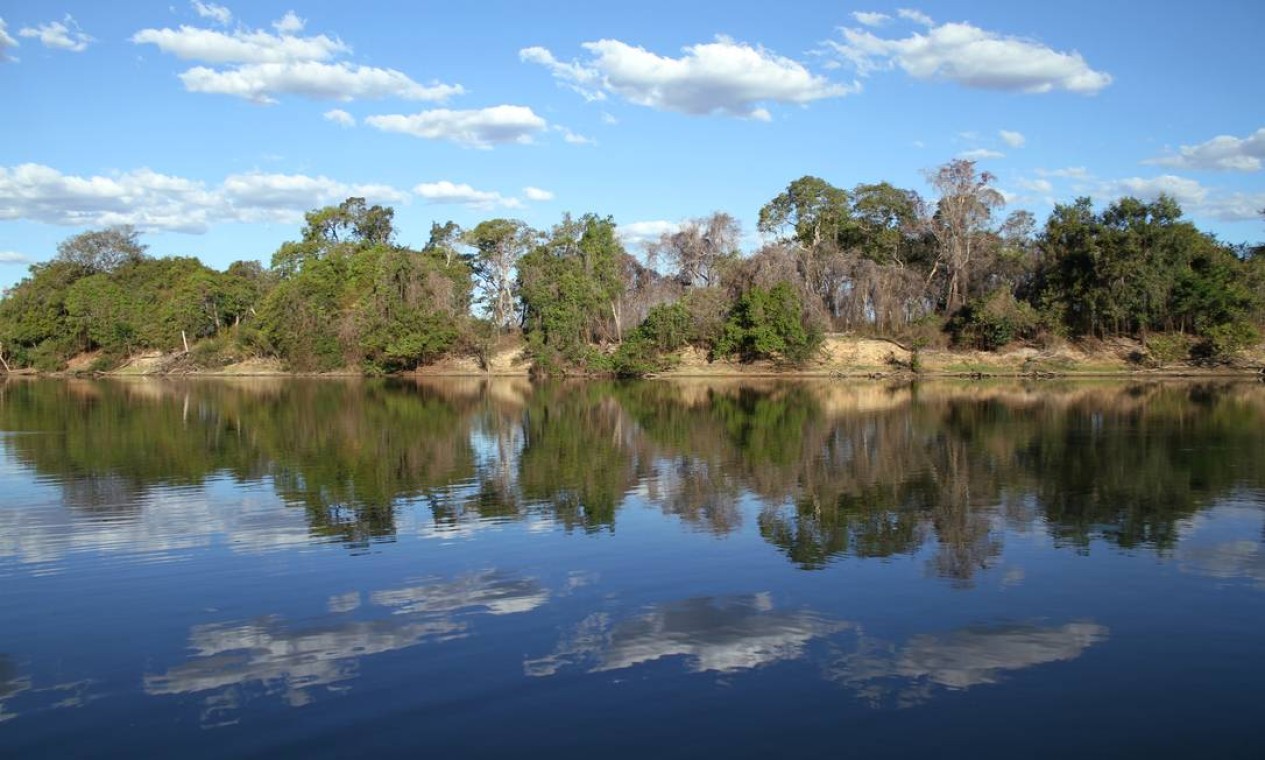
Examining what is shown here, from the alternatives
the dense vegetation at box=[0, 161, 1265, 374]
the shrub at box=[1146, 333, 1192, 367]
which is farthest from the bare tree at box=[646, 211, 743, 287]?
the shrub at box=[1146, 333, 1192, 367]

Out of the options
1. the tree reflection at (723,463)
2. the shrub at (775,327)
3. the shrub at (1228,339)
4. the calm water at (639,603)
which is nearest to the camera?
the calm water at (639,603)

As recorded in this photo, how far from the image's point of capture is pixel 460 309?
2970 inches

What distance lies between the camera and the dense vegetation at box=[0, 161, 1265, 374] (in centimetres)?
6262

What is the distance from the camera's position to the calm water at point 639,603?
25.4 feet

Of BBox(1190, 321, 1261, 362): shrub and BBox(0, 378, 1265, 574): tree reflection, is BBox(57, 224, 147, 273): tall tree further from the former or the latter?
BBox(1190, 321, 1261, 362): shrub

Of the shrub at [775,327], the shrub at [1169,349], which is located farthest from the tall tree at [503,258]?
the shrub at [1169,349]

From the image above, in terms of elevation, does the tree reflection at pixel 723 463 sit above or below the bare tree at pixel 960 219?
below

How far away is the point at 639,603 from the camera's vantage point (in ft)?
36.1

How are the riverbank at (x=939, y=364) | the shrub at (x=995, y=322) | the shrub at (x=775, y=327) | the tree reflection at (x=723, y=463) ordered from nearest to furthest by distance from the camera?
the tree reflection at (x=723, y=463) < the riverbank at (x=939, y=364) < the shrub at (x=995, y=322) < the shrub at (x=775, y=327)

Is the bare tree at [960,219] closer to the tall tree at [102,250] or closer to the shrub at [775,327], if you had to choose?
the shrub at [775,327]

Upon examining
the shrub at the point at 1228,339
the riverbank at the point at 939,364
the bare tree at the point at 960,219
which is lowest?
the riverbank at the point at 939,364

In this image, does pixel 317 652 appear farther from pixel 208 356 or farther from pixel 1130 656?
pixel 208 356

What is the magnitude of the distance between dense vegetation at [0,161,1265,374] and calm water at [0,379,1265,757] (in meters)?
42.6

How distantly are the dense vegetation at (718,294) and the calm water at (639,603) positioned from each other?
42.6 metres
